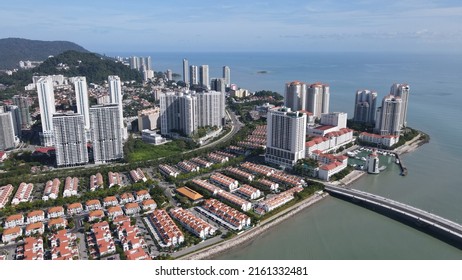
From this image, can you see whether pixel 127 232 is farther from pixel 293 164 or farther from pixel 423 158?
pixel 423 158

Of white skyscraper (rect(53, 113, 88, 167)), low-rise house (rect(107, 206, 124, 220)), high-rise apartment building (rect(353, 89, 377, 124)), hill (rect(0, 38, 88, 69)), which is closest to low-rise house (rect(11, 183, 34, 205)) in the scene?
white skyscraper (rect(53, 113, 88, 167))

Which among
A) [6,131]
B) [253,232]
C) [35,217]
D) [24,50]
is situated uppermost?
[24,50]

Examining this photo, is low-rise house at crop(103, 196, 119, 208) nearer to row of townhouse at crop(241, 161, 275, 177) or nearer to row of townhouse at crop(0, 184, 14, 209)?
row of townhouse at crop(0, 184, 14, 209)

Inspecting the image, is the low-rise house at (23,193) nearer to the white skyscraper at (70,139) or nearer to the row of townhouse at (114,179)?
the white skyscraper at (70,139)

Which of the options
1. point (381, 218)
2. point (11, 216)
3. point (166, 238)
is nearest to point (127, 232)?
point (166, 238)

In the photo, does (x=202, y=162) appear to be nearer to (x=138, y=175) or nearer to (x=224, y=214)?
(x=138, y=175)

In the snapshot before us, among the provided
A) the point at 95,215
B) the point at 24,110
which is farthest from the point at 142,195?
the point at 24,110
